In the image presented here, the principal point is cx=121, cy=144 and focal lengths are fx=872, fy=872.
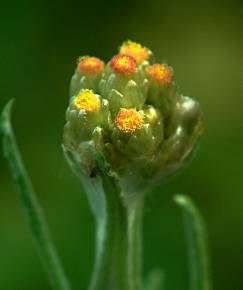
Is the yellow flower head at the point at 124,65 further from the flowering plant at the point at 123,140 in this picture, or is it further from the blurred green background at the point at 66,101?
the blurred green background at the point at 66,101

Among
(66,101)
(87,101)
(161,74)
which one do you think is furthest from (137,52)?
(66,101)

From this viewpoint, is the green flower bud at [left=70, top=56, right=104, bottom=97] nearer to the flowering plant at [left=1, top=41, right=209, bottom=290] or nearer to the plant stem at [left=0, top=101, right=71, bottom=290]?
the flowering plant at [left=1, top=41, right=209, bottom=290]

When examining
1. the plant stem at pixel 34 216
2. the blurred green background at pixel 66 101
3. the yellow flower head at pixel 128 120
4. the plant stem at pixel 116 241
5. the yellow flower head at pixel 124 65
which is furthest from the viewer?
the blurred green background at pixel 66 101

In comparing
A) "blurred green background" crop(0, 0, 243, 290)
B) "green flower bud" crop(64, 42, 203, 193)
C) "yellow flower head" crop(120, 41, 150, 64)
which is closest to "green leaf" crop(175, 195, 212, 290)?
"green flower bud" crop(64, 42, 203, 193)

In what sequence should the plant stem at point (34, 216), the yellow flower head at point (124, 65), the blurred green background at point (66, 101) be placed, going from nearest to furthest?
the yellow flower head at point (124, 65)
the plant stem at point (34, 216)
the blurred green background at point (66, 101)

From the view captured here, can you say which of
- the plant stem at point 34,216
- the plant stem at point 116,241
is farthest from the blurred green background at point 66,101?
the plant stem at point 116,241

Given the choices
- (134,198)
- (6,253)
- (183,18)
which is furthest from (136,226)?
(183,18)

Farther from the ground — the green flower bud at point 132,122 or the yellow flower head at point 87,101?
the yellow flower head at point 87,101

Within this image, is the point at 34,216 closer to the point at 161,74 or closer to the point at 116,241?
the point at 116,241

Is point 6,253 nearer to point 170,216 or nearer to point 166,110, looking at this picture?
point 170,216
